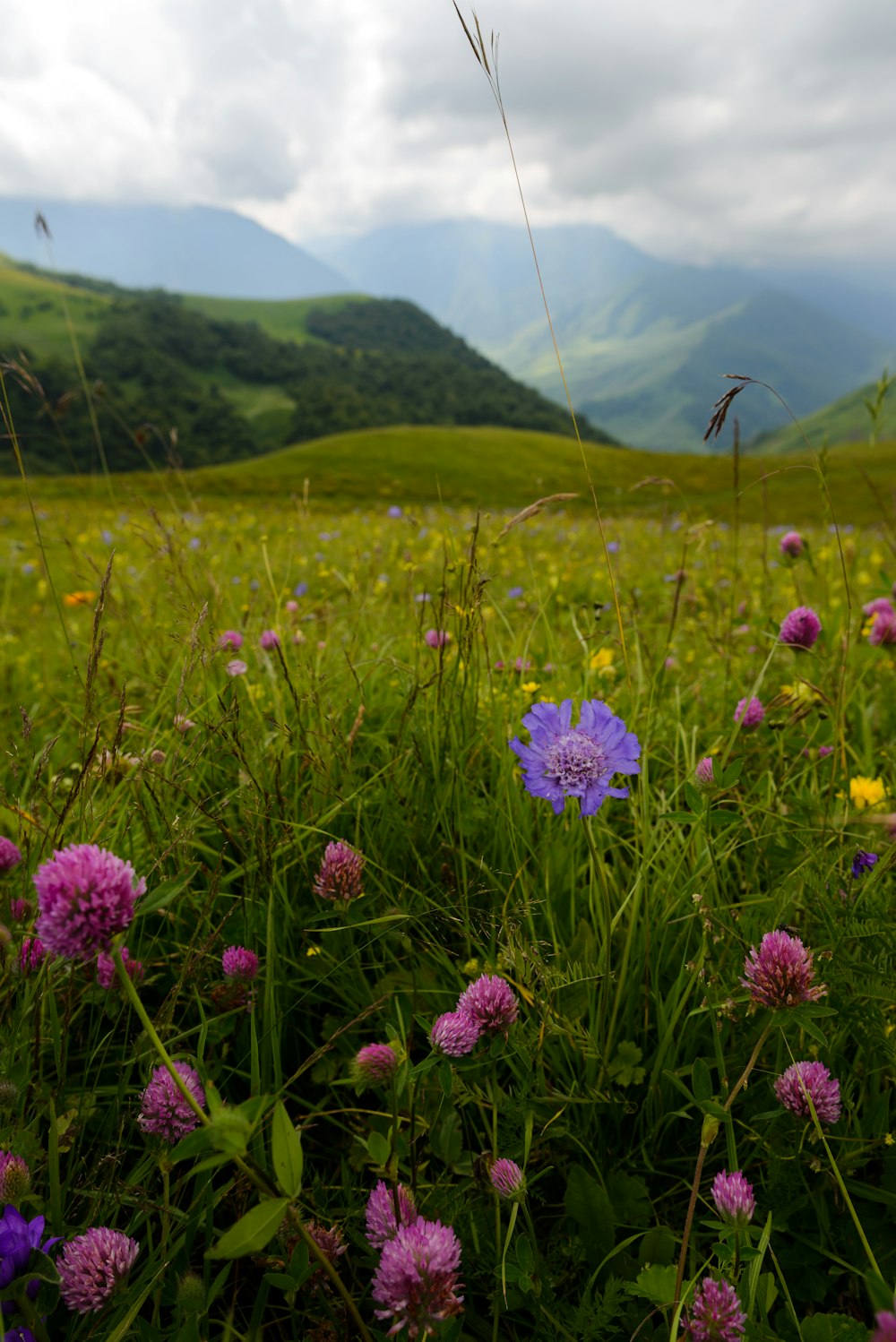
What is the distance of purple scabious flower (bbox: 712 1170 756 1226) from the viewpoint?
89 centimetres

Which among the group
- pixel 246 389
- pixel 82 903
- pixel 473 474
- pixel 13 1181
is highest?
pixel 246 389

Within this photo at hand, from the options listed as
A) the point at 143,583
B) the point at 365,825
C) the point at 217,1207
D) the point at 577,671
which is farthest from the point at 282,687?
the point at 143,583

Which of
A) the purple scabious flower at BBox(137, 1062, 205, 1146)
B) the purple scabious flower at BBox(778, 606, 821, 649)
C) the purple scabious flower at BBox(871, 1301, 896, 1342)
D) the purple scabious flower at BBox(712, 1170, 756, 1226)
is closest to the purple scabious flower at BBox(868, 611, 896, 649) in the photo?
the purple scabious flower at BBox(778, 606, 821, 649)

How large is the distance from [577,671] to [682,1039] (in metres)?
1.45

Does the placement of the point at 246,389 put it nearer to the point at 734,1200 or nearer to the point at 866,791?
the point at 866,791

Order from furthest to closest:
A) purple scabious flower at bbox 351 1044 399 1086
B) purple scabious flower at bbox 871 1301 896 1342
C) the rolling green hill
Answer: the rolling green hill < purple scabious flower at bbox 351 1044 399 1086 < purple scabious flower at bbox 871 1301 896 1342

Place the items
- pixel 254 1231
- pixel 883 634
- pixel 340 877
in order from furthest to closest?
pixel 883 634
pixel 340 877
pixel 254 1231

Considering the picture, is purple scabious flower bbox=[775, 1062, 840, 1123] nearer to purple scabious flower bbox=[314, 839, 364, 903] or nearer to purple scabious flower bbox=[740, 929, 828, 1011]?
purple scabious flower bbox=[740, 929, 828, 1011]

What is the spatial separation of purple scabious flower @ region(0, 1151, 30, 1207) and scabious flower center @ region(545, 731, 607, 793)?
0.86 m

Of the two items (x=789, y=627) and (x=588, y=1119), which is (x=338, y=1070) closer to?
(x=588, y=1119)

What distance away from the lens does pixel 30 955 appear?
43.5 inches

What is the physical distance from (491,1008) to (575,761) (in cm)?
38

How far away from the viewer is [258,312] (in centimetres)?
15800

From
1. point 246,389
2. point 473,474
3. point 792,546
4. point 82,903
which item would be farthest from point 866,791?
point 246,389
